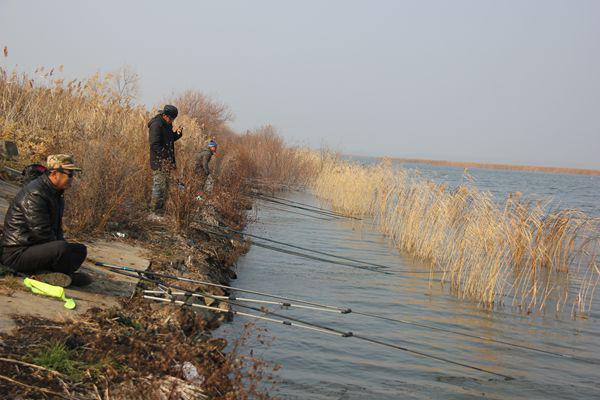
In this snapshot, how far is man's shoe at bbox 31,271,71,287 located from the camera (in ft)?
17.7

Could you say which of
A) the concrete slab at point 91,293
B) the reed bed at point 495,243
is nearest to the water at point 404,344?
the reed bed at point 495,243

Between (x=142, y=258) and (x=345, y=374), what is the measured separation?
3.10 meters

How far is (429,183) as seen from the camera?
12.7 m

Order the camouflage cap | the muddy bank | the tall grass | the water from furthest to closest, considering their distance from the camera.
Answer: the tall grass → the water → the camouflage cap → the muddy bank

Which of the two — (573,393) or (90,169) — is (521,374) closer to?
(573,393)

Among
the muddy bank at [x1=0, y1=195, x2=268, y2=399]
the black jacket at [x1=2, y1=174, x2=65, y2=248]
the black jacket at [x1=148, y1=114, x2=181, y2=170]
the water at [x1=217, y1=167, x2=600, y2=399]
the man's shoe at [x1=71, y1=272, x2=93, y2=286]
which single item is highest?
the black jacket at [x1=148, y1=114, x2=181, y2=170]

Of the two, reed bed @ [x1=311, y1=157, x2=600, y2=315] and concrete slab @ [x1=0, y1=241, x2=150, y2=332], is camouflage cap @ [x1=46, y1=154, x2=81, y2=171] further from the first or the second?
reed bed @ [x1=311, y1=157, x2=600, y2=315]

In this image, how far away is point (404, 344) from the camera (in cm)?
705

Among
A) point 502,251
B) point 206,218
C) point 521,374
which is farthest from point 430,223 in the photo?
point 521,374

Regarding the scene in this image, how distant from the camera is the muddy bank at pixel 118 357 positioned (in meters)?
3.72

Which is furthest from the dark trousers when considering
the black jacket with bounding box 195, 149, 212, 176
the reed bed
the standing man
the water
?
the black jacket with bounding box 195, 149, 212, 176

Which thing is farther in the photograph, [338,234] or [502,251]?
[338,234]

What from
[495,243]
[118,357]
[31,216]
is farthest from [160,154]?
[118,357]

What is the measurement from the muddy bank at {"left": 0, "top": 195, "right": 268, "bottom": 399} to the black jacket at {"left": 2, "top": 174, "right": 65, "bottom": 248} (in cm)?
37
